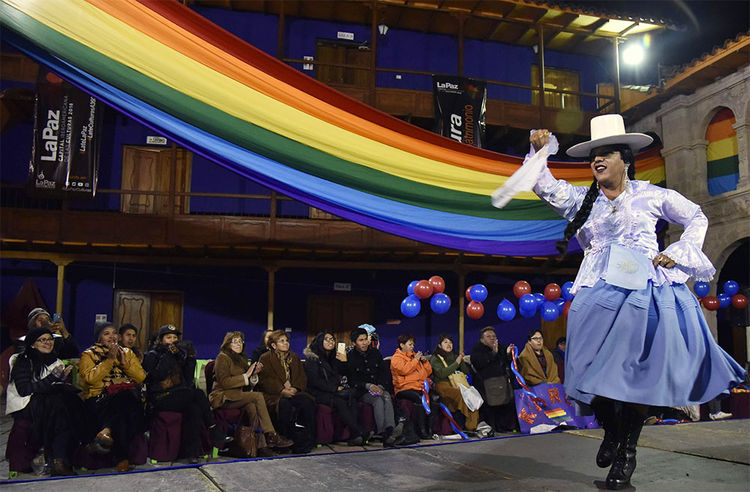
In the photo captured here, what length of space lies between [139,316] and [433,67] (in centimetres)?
852

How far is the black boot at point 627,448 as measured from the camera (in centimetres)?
255

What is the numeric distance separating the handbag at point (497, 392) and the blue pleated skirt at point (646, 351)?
4.46m

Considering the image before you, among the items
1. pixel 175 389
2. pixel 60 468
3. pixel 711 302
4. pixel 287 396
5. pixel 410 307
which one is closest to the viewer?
pixel 60 468

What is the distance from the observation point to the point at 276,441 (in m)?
5.79

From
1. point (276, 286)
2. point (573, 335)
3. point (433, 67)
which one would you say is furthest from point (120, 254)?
point (573, 335)

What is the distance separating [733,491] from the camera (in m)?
2.48

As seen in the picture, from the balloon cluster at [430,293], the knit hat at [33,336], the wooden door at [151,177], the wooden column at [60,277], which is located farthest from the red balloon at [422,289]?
the wooden column at [60,277]

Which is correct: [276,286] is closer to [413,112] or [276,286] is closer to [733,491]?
[413,112]

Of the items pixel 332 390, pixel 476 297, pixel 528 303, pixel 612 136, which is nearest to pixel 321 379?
pixel 332 390

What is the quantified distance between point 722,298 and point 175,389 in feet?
26.7

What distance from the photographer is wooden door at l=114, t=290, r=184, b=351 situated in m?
12.9

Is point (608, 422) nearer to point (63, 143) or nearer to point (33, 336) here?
point (33, 336)

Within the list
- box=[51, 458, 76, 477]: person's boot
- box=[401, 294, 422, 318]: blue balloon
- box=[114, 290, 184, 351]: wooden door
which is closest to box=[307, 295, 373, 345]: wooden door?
box=[114, 290, 184, 351]: wooden door

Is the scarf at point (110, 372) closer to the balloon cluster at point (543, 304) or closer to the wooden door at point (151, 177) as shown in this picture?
the balloon cluster at point (543, 304)
